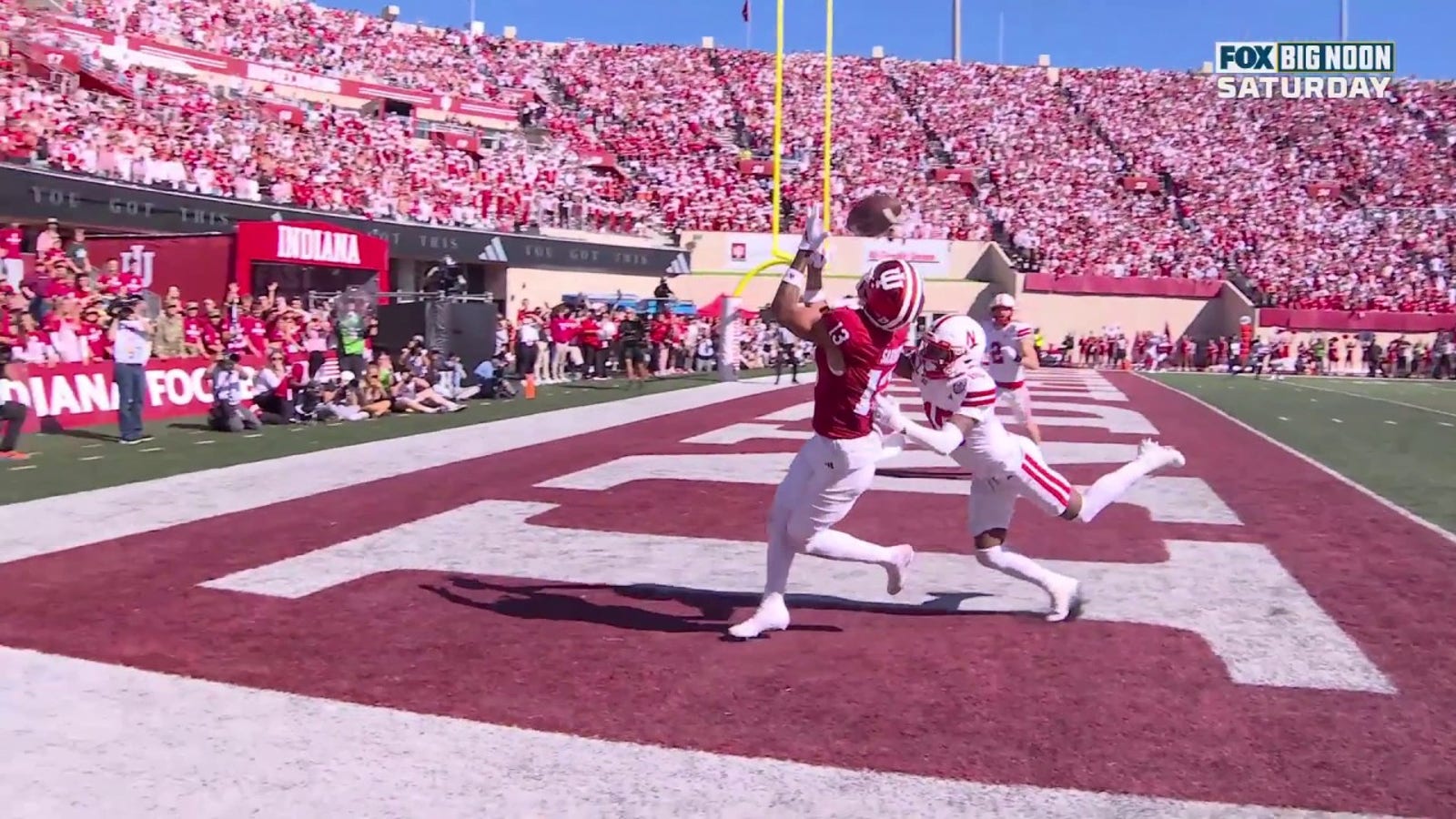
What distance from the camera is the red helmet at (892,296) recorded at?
5320 mm

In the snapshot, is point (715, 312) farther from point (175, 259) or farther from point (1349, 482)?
point (1349, 482)

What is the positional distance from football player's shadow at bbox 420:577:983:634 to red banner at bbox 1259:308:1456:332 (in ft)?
136

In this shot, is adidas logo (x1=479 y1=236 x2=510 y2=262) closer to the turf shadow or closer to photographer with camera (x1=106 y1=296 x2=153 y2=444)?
the turf shadow

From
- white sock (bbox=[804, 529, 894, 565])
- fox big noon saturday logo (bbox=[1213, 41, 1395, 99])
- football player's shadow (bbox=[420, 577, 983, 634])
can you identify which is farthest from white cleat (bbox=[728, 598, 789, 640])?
fox big noon saturday logo (bbox=[1213, 41, 1395, 99])

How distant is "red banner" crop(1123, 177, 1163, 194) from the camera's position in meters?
49.5

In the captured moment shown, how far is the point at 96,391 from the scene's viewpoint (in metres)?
15.3

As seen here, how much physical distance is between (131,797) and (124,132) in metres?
22.8

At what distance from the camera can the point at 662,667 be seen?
5332 mm

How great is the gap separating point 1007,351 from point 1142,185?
41943mm

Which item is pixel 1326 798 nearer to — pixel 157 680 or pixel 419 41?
pixel 157 680

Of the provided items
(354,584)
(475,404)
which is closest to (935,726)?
(354,584)

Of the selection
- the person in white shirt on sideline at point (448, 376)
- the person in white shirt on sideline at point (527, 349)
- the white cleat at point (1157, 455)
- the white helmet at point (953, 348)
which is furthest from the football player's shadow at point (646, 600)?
the person in white shirt on sideline at point (527, 349)

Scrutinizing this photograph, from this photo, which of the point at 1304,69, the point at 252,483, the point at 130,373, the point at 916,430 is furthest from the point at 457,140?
the point at 1304,69

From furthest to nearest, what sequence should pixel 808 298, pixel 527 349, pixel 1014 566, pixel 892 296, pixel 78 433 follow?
pixel 527 349 < pixel 78 433 < pixel 1014 566 < pixel 808 298 < pixel 892 296
